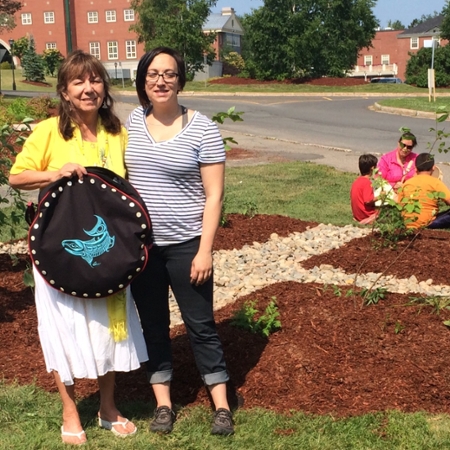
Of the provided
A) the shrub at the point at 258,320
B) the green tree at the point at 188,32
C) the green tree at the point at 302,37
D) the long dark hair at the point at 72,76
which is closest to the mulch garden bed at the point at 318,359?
the shrub at the point at 258,320

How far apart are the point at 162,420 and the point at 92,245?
0.99 metres

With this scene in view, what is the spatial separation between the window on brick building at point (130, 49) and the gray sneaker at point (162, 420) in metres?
77.5

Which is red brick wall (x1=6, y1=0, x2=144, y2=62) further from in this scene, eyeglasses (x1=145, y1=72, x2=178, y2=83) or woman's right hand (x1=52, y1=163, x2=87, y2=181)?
woman's right hand (x1=52, y1=163, x2=87, y2=181)

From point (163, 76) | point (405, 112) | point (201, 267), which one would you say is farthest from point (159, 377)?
point (405, 112)

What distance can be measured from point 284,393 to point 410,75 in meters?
48.8

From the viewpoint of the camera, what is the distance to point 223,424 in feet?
11.9

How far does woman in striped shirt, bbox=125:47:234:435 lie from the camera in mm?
3418

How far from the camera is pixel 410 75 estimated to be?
164 ft

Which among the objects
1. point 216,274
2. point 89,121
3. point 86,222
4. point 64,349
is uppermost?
point 89,121

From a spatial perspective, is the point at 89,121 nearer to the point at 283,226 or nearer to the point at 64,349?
the point at 64,349

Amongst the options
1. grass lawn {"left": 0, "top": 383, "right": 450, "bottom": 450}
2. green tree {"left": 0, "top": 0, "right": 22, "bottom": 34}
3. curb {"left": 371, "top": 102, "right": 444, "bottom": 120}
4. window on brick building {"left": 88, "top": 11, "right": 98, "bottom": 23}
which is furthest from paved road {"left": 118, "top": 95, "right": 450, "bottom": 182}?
window on brick building {"left": 88, "top": 11, "right": 98, "bottom": 23}

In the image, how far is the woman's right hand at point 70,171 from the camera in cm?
325

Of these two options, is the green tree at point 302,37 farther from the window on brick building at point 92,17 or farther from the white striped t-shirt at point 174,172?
the white striped t-shirt at point 174,172

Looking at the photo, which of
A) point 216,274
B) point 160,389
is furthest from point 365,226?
point 160,389
